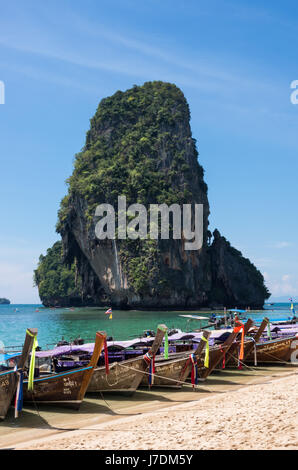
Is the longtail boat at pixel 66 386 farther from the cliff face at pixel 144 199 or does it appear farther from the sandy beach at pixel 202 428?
the cliff face at pixel 144 199

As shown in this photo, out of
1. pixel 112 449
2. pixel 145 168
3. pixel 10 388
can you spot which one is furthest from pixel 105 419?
pixel 145 168

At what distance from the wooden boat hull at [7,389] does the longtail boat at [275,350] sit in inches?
429

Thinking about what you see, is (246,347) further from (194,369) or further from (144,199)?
(144,199)

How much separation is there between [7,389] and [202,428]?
5.17 metres

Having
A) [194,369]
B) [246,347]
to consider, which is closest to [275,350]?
[246,347]

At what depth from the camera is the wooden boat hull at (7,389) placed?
11.2 metres

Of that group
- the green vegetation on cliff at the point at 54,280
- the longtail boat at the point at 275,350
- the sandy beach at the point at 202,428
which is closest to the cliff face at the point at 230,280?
the green vegetation on cliff at the point at 54,280

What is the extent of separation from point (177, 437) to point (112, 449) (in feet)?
3.93

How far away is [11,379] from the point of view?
1120cm

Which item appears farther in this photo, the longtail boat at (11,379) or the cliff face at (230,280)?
the cliff face at (230,280)

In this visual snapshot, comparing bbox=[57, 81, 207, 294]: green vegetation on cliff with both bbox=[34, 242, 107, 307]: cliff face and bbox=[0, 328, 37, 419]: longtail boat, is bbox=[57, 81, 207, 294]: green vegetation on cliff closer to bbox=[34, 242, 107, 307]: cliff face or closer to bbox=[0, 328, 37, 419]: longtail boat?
bbox=[34, 242, 107, 307]: cliff face

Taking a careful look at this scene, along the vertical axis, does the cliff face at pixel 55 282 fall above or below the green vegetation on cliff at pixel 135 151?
below

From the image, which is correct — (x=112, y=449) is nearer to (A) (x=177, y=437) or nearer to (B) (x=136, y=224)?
(A) (x=177, y=437)

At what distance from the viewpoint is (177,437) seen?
8.24 m
